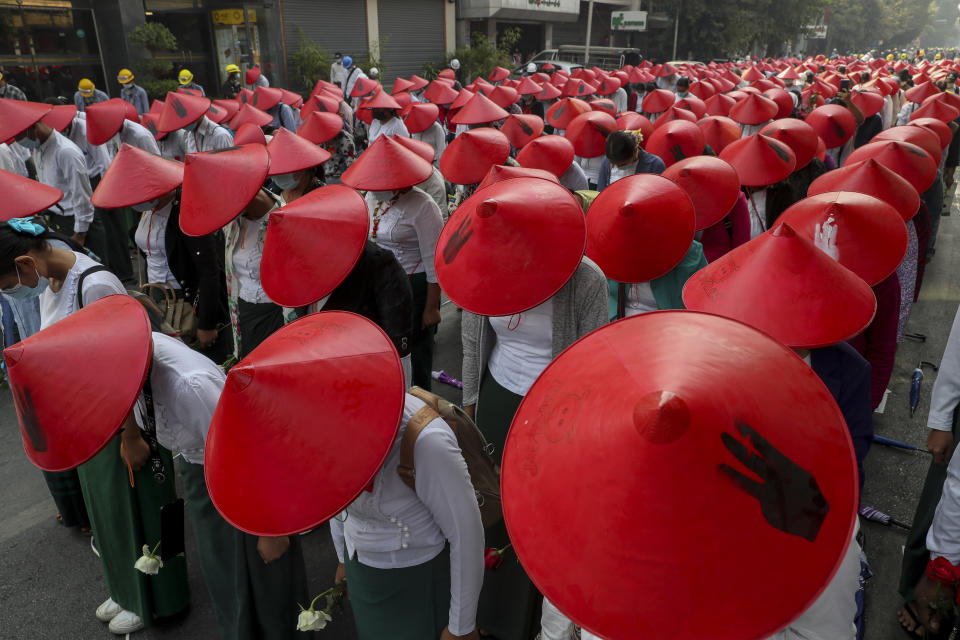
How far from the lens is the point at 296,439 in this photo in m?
1.50

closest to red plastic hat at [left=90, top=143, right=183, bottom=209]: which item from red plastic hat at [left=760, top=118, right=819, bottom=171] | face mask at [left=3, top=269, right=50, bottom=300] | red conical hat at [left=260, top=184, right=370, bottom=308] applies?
face mask at [left=3, top=269, right=50, bottom=300]

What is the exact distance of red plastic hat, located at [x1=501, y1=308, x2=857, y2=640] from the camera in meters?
0.92

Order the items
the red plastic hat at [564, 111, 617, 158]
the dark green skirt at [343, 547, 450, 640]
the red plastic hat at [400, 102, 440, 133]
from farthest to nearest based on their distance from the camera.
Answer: the red plastic hat at [400, 102, 440, 133], the red plastic hat at [564, 111, 617, 158], the dark green skirt at [343, 547, 450, 640]

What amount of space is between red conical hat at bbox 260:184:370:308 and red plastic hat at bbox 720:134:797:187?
2760mm

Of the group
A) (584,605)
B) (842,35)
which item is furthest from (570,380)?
(842,35)

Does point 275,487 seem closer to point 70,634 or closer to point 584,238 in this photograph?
point 584,238

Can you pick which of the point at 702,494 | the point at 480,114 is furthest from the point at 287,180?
the point at 702,494

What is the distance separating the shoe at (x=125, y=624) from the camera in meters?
3.08

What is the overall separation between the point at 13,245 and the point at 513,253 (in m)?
2.08

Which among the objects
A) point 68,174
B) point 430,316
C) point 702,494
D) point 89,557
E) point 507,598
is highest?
point 702,494

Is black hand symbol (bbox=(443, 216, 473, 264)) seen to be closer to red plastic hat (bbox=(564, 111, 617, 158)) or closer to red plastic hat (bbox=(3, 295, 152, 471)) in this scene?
red plastic hat (bbox=(3, 295, 152, 471))

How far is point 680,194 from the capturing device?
9.98ft

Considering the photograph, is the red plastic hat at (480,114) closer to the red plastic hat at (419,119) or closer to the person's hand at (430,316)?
the red plastic hat at (419,119)

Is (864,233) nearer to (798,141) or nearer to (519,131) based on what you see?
(798,141)
